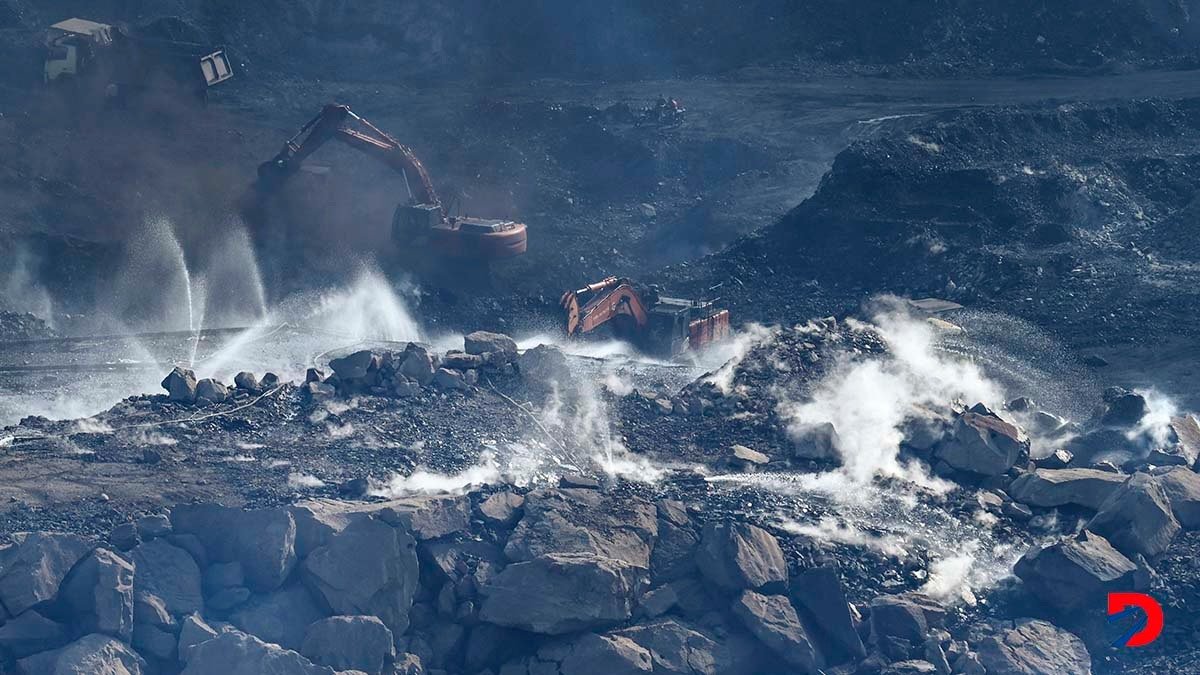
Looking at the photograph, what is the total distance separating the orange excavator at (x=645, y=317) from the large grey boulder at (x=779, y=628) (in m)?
12.6

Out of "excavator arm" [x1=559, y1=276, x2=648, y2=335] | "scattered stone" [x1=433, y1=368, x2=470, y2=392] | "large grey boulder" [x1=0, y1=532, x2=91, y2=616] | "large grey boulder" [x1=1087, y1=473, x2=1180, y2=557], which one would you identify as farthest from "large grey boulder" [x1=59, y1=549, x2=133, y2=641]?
"large grey boulder" [x1=1087, y1=473, x2=1180, y2=557]

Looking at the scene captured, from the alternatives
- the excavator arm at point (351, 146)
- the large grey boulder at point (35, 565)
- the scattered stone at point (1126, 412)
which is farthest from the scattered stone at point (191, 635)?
the excavator arm at point (351, 146)

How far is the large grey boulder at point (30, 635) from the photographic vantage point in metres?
16.8

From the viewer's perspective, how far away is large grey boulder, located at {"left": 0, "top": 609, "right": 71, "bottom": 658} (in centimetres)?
1680

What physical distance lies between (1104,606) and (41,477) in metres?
16.8

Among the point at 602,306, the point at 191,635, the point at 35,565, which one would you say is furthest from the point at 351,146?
the point at 191,635

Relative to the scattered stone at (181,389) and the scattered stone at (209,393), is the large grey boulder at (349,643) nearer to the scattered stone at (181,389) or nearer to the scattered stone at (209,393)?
the scattered stone at (209,393)

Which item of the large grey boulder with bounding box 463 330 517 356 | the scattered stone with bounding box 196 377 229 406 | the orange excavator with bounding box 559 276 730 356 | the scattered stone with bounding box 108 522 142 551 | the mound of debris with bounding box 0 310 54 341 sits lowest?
the mound of debris with bounding box 0 310 54 341

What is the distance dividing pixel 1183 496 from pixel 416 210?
70.7ft

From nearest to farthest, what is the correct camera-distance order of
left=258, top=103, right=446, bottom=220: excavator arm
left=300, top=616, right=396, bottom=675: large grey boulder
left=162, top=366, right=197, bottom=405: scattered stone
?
left=300, top=616, right=396, bottom=675: large grey boulder, left=162, top=366, right=197, bottom=405: scattered stone, left=258, top=103, right=446, bottom=220: excavator arm

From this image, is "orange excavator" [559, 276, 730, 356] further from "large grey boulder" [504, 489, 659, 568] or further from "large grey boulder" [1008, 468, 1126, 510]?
"large grey boulder" [1008, 468, 1126, 510]

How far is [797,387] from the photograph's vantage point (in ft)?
88.5

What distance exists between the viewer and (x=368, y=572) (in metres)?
18.5

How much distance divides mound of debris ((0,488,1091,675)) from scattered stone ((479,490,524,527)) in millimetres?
34
